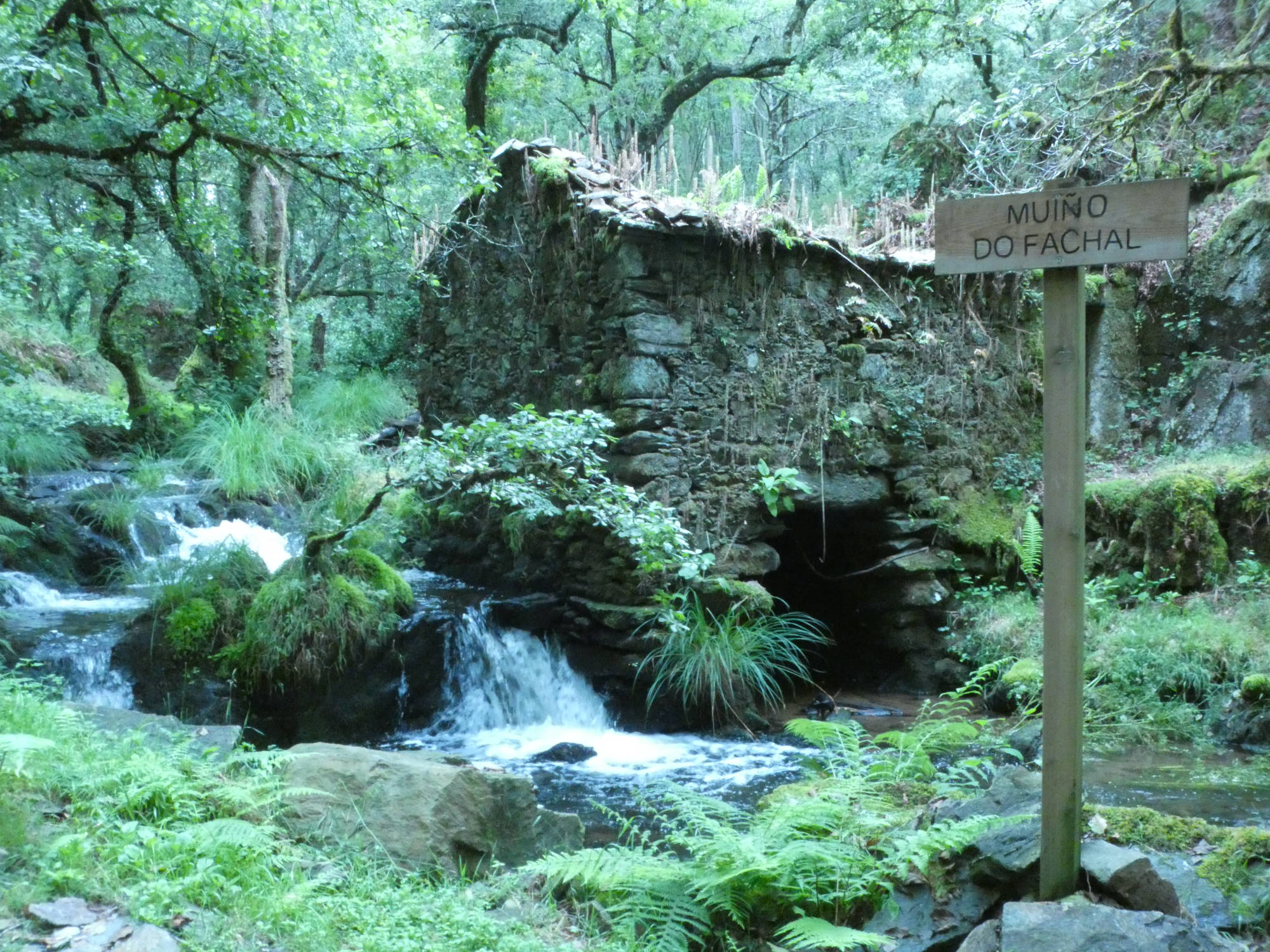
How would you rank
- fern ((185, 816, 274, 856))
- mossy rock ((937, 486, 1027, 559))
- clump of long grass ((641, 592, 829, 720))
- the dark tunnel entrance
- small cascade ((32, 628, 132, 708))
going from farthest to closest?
mossy rock ((937, 486, 1027, 559))
the dark tunnel entrance
clump of long grass ((641, 592, 829, 720))
small cascade ((32, 628, 132, 708))
fern ((185, 816, 274, 856))

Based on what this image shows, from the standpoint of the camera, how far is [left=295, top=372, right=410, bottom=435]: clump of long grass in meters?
14.2

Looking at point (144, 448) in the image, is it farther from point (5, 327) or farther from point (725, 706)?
point (725, 706)

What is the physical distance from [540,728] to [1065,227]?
19.1 ft

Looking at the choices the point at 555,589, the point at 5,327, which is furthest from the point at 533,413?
the point at 5,327

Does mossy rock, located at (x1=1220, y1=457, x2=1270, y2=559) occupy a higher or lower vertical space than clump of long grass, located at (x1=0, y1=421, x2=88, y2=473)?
lower

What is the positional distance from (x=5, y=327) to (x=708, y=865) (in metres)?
14.9

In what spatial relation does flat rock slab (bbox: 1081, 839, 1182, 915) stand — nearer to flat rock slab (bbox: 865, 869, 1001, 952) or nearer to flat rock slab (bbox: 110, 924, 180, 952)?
flat rock slab (bbox: 865, 869, 1001, 952)

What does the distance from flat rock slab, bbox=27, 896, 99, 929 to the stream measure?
311 centimetres

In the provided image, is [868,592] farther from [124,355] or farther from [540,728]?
[124,355]

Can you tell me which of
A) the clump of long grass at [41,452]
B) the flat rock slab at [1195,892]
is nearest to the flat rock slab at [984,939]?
the flat rock slab at [1195,892]

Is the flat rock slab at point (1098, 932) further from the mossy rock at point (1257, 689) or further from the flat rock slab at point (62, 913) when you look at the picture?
the mossy rock at point (1257, 689)

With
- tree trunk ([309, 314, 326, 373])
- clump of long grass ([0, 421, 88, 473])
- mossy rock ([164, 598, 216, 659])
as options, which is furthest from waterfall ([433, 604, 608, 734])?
tree trunk ([309, 314, 326, 373])

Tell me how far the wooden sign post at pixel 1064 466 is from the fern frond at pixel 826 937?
58 centimetres

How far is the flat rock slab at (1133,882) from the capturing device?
115 inches
